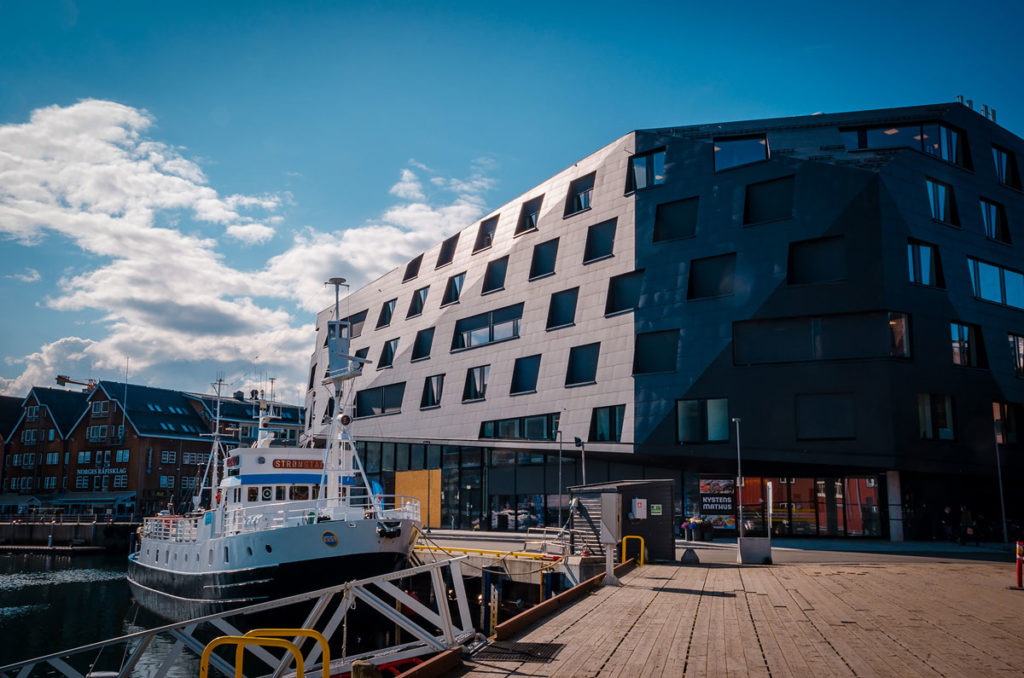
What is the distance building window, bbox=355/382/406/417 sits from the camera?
57.1 m

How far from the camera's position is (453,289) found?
55094 millimetres

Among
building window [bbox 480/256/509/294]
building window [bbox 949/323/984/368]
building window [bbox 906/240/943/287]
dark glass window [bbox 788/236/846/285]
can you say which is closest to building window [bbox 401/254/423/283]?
building window [bbox 480/256/509/294]

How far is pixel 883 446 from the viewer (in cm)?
3475

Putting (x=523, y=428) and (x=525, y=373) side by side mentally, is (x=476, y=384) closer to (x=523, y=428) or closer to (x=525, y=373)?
(x=525, y=373)

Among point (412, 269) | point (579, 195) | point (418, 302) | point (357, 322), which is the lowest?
point (357, 322)

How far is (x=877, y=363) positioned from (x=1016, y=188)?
56.3 feet

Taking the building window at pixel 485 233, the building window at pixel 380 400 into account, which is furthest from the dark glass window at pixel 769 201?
the building window at pixel 380 400

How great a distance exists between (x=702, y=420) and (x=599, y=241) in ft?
41.6

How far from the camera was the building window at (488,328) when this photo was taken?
48938 mm

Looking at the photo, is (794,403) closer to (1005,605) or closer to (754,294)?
(754,294)

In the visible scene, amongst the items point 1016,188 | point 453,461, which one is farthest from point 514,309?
point 1016,188

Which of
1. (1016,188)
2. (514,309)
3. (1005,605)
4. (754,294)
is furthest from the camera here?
(514,309)

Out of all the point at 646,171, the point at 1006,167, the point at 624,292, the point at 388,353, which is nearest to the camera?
the point at 624,292

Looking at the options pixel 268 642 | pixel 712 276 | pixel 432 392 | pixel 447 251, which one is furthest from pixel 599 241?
pixel 268 642
